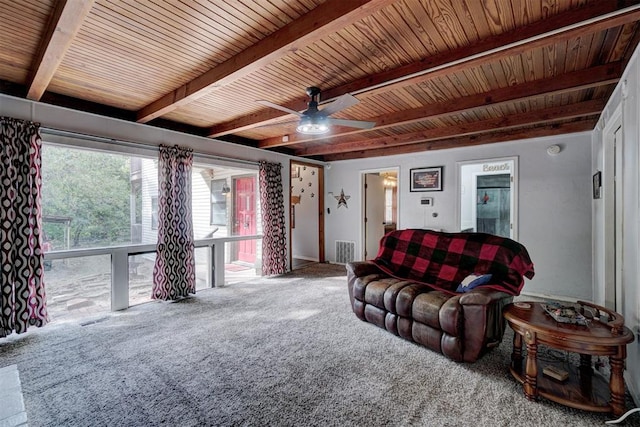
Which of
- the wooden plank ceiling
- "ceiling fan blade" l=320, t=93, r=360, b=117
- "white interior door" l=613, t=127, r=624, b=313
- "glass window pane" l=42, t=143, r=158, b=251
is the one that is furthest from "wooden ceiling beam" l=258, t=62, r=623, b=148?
"glass window pane" l=42, t=143, r=158, b=251

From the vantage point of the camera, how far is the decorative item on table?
1.98 meters

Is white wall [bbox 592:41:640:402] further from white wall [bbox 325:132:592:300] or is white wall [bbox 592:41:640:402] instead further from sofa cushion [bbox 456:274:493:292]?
white wall [bbox 325:132:592:300]

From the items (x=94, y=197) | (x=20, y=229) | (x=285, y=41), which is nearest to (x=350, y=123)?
(x=285, y=41)

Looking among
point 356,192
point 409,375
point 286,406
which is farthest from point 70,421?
point 356,192

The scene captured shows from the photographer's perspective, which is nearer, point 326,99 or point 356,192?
point 326,99

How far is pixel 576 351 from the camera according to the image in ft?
5.90

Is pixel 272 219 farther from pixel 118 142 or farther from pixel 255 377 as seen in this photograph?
pixel 255 377

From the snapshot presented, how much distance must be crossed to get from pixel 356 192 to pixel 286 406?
5.08m

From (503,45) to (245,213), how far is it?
15.2 ft

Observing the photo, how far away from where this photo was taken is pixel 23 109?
304 cm

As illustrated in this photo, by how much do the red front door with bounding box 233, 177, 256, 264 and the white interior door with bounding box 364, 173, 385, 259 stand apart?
2.45 meters

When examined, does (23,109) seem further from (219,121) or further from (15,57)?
(219,121)

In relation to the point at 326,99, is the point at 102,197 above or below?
below

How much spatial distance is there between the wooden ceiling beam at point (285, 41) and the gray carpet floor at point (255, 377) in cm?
239
